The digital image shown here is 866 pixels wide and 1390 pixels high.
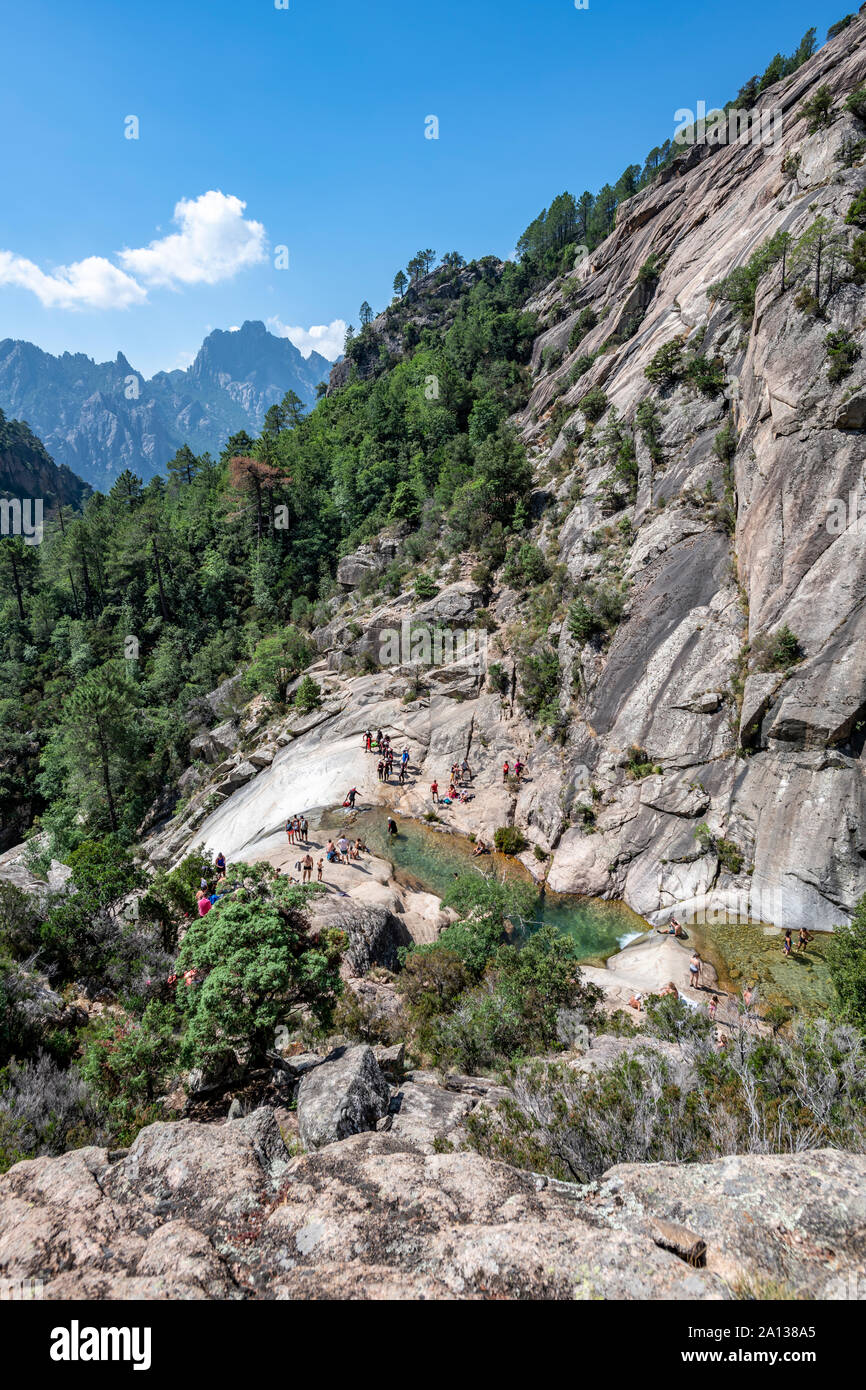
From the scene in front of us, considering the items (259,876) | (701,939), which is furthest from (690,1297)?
(701,939)

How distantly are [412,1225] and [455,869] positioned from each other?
60.4 feet

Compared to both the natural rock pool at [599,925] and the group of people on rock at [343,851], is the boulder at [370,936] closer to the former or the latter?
the group of people on rock at [343,851]

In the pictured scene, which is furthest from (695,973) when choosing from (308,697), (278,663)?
(278,663)

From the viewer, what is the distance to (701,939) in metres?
17.5

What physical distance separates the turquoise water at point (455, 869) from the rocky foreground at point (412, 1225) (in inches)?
509

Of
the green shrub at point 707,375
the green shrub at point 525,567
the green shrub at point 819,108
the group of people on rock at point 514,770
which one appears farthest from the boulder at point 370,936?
the green shrub at point 819,108

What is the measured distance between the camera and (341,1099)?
7004mm

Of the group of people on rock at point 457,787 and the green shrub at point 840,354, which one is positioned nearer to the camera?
the green shrub at point 840,354

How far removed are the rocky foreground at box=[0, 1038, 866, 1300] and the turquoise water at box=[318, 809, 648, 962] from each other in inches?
509

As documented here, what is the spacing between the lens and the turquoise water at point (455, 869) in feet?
62.9

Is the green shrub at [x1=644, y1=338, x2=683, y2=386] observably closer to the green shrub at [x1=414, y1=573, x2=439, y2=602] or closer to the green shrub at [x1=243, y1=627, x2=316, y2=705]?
the green shrub at [x1=414, y1=573, x2=439, y2=602]

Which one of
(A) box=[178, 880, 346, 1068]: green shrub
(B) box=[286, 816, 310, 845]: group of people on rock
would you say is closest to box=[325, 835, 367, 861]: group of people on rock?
(B) box=[286, 816, 310, 845]: group of people on rock

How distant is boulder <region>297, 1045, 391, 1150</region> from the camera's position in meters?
6.61
